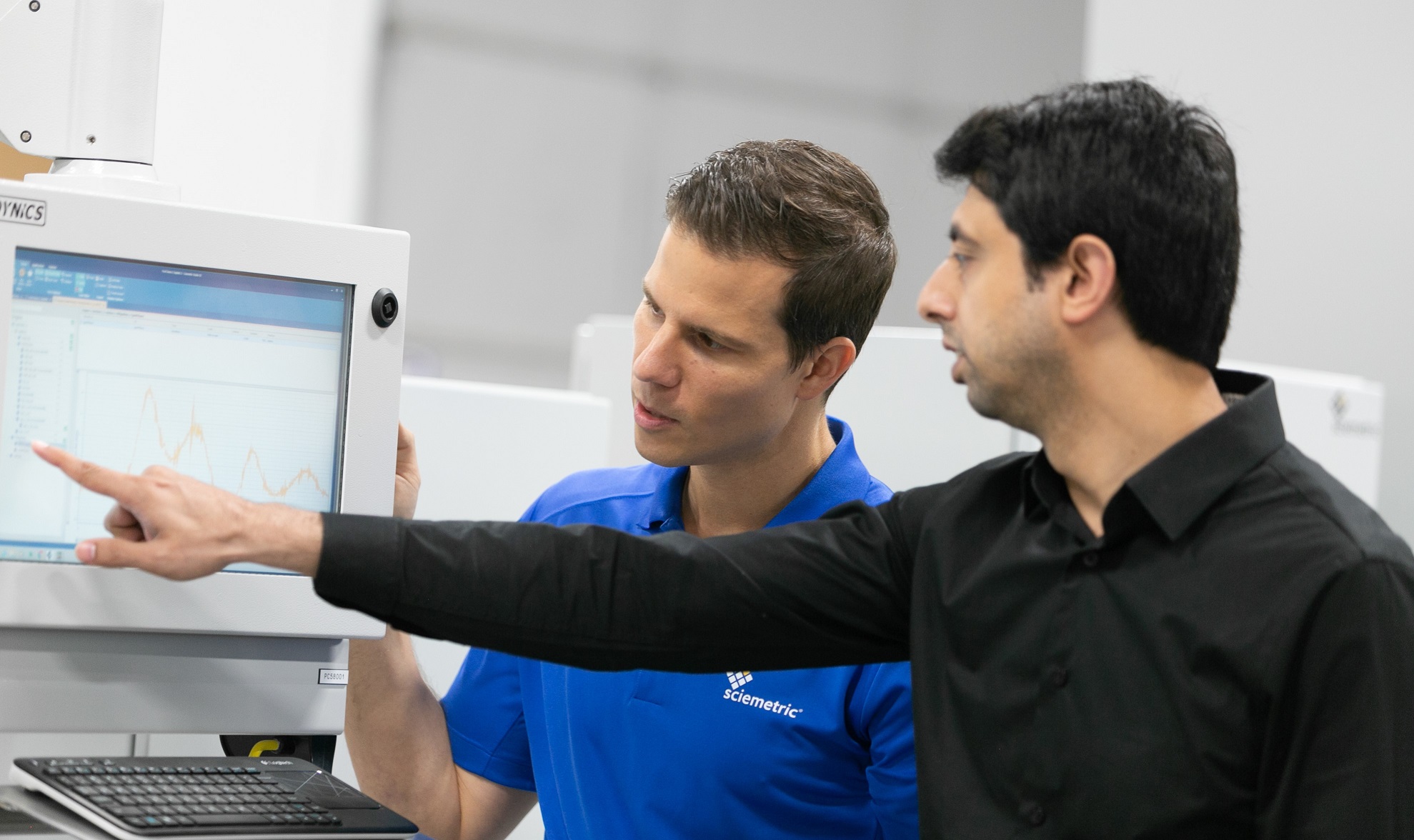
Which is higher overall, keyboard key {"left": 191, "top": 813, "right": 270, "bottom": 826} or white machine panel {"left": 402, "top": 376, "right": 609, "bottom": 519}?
white machine panel {"left": 402, "top": 376, "right": 609, "bottom": 519}

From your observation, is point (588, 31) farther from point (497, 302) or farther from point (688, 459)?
point (688, 459)

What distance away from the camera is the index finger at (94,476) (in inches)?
38.6

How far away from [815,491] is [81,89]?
830 mm

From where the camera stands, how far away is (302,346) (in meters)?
1.24

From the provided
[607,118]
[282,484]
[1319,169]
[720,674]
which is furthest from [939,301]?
[607,118]

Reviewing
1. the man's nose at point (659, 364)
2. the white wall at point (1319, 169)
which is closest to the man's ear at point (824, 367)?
the man's nose at point (659, 364)

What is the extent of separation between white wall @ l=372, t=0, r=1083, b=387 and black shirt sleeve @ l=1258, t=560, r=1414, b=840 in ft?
12.9

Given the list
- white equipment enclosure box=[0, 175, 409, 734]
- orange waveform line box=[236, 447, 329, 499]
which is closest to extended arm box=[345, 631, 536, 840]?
white equipment enclosure box=[0, 175, 409, 734]

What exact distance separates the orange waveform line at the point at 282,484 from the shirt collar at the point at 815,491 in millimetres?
402

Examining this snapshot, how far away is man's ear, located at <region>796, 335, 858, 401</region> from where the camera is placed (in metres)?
1.45

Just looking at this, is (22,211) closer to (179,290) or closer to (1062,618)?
(179,290)

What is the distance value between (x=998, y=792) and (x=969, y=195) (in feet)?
1.56

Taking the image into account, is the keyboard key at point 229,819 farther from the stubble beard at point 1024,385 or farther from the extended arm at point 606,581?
the stubble beard at point 1024,385

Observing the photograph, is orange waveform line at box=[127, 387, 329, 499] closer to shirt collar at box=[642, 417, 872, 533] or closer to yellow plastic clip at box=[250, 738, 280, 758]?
yellow plastic clip at box=[250, 738, 280, 758]
